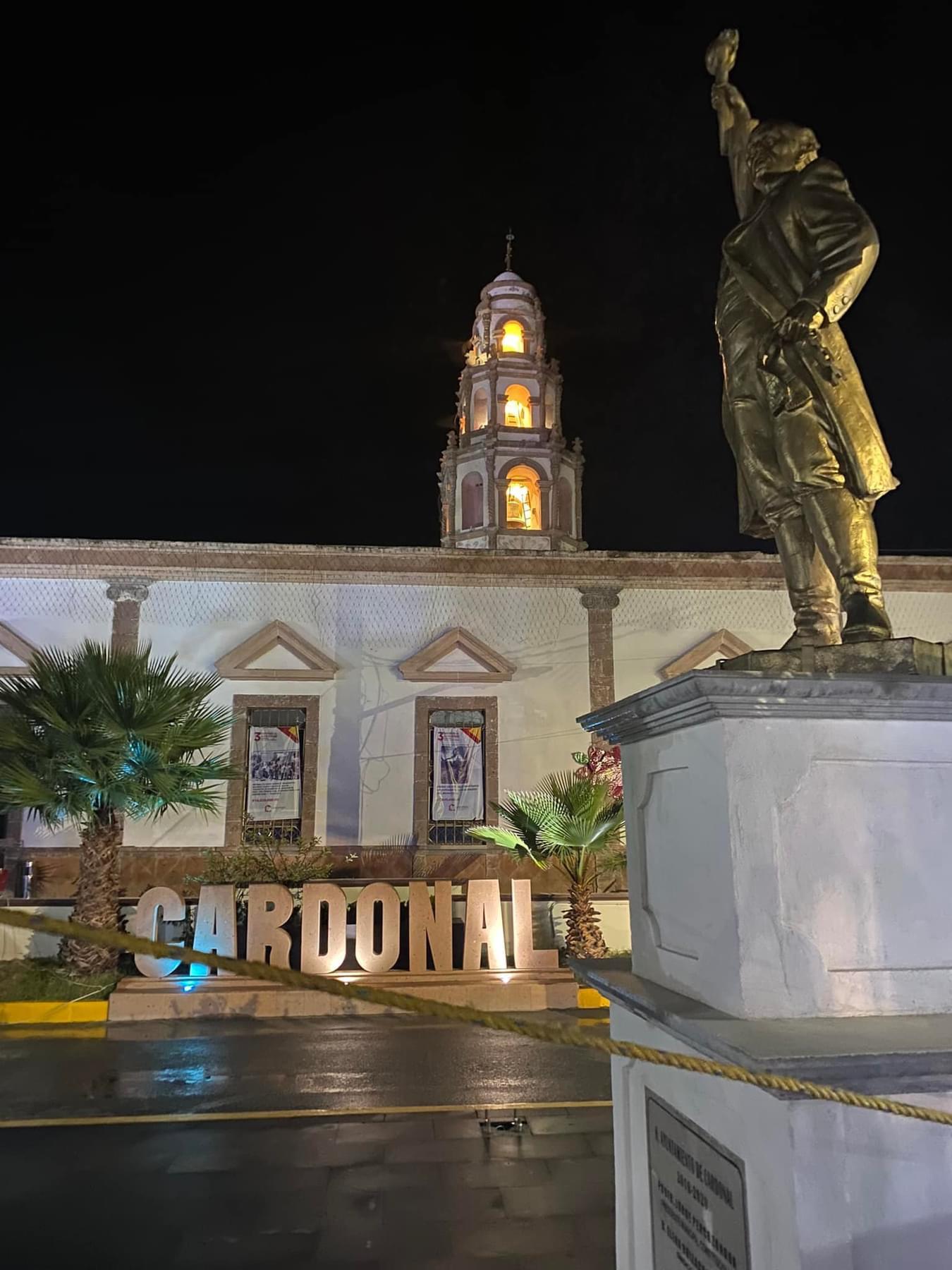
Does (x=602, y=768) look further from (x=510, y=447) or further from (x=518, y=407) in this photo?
(x=518, y=407)

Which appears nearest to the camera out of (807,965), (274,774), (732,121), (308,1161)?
(807,965)

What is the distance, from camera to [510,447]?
20.5 m

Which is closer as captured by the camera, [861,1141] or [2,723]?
[861,1141]

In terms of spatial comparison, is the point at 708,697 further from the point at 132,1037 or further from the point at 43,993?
the point at 43,993

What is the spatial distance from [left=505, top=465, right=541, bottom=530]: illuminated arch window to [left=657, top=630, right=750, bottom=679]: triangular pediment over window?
6.07 meters

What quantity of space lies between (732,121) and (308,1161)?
541 cm

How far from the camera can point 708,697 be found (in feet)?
6.36

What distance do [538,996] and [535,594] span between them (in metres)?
8.84

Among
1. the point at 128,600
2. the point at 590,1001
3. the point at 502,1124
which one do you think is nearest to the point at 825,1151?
the point at 502,1124

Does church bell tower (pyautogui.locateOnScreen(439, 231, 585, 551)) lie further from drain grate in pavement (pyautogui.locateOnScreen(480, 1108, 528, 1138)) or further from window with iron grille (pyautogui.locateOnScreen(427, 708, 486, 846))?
drain grate in pavement (pyautogui.locateOnScreen(480, 1108, 528, 1138))

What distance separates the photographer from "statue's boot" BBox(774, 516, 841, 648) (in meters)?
2.61

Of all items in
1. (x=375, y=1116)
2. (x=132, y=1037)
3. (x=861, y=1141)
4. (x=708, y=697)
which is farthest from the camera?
(x=132, y=1037)

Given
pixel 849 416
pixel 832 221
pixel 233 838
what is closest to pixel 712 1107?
pixel 849 416

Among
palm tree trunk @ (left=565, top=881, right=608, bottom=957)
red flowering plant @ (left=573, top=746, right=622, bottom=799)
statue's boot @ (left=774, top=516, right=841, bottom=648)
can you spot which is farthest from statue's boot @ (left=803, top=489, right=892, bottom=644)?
red flowering plant @ (left=573, top=746, right=622, bottom=799)
